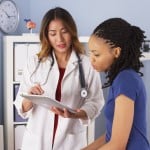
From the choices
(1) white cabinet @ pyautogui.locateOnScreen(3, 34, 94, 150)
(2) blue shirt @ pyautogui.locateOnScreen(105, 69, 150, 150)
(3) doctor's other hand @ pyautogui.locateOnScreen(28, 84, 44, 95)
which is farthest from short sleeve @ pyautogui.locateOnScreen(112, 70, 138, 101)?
(1) white cabinet @ pyautogui.locateOnScreen(3, 34, 94, 150)

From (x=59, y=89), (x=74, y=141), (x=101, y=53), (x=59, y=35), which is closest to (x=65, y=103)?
(x=59, y=89)

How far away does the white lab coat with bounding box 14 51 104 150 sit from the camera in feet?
5.02

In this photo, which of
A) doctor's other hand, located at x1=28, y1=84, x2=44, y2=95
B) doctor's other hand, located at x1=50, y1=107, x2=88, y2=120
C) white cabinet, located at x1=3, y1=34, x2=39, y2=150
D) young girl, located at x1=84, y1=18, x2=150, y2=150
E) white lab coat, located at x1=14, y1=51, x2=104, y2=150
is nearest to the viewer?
young girl, located at x1=84, y1=18, x2=150, y2=150

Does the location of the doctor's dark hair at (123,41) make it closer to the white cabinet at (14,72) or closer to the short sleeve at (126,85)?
the short sleeve at (126,85)

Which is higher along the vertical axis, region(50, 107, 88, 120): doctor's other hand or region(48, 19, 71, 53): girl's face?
region(48, 19, 71, 53): girl's face

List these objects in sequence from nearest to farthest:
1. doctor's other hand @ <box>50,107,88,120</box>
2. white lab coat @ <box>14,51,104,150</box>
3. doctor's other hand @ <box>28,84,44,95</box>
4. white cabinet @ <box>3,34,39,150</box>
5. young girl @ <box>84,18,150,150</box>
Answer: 1. young girl @ <box>84,18,150,150</box>
2. doctor's other hand @ <box>50,107,88,120</box>
3. doctor's other hand @ <box>28,84,44,95</box>
4. white lab coat @ <box>14,51,104,150</box>
5. white cabinet @ <box>3,34,39,150</box>

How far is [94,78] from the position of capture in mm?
1607

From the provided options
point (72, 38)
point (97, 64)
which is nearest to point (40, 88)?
point (72, 38)

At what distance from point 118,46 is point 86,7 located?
1987 mm

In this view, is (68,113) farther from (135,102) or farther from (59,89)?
(135,102)

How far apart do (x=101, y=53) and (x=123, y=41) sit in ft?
0.27

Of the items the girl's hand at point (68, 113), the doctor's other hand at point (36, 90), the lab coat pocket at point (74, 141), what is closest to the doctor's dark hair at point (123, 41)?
the girl's hand at point (68, 113)

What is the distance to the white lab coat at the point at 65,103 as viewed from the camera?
1529 millimetres

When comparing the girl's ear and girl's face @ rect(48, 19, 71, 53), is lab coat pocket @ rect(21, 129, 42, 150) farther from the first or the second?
the girl's ear
